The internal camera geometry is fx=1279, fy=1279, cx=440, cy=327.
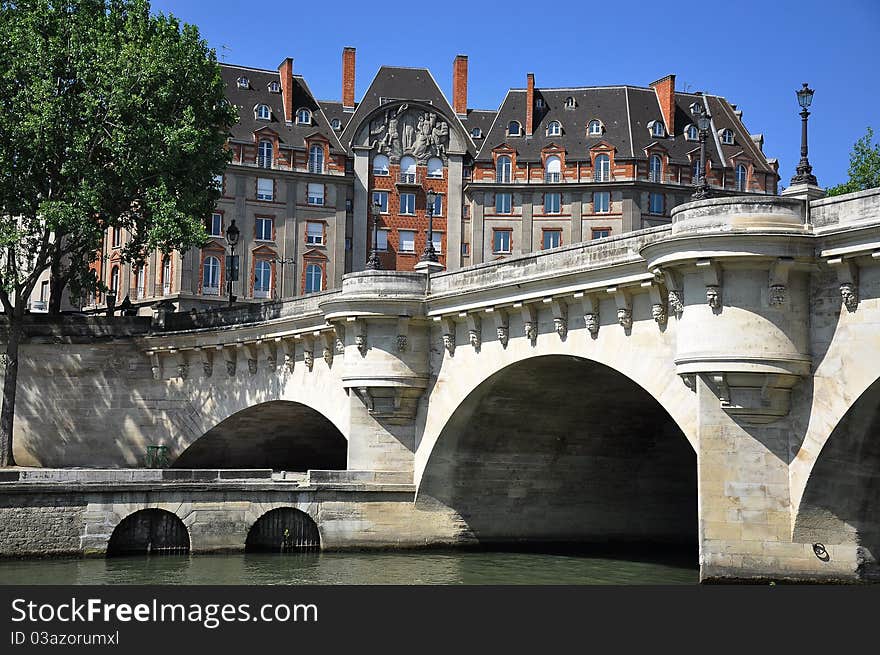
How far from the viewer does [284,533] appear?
39.6 meters

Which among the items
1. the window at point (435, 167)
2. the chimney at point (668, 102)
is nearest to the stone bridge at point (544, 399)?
the window at point (435, 167)

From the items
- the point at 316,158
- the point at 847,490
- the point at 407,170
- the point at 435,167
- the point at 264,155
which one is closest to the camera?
the point at 847,490

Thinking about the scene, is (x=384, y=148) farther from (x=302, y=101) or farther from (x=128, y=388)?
(x=128, y=388)

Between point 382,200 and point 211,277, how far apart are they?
43.7 ft

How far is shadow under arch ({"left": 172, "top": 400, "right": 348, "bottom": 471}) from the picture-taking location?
171 ft

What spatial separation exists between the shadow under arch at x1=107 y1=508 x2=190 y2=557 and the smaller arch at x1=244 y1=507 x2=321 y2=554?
6.91 feet

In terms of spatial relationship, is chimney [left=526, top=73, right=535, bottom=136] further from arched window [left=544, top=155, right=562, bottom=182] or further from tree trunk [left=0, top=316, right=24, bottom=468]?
tree trunk [left=0, top=316, right=24, bottom=468]

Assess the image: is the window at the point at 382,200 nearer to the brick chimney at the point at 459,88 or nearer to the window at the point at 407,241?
the window at the point at 407,241

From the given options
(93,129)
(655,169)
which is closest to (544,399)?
(93,129)

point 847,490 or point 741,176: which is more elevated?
point 741,176

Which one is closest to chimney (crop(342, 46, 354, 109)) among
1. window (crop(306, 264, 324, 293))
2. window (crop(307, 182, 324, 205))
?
window (crop(307, 182, 324, 205))

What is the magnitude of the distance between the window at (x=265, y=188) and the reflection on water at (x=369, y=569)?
1775 inches

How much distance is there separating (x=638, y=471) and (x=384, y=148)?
45.7 meters

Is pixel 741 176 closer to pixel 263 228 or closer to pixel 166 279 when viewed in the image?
pixel 263 228
